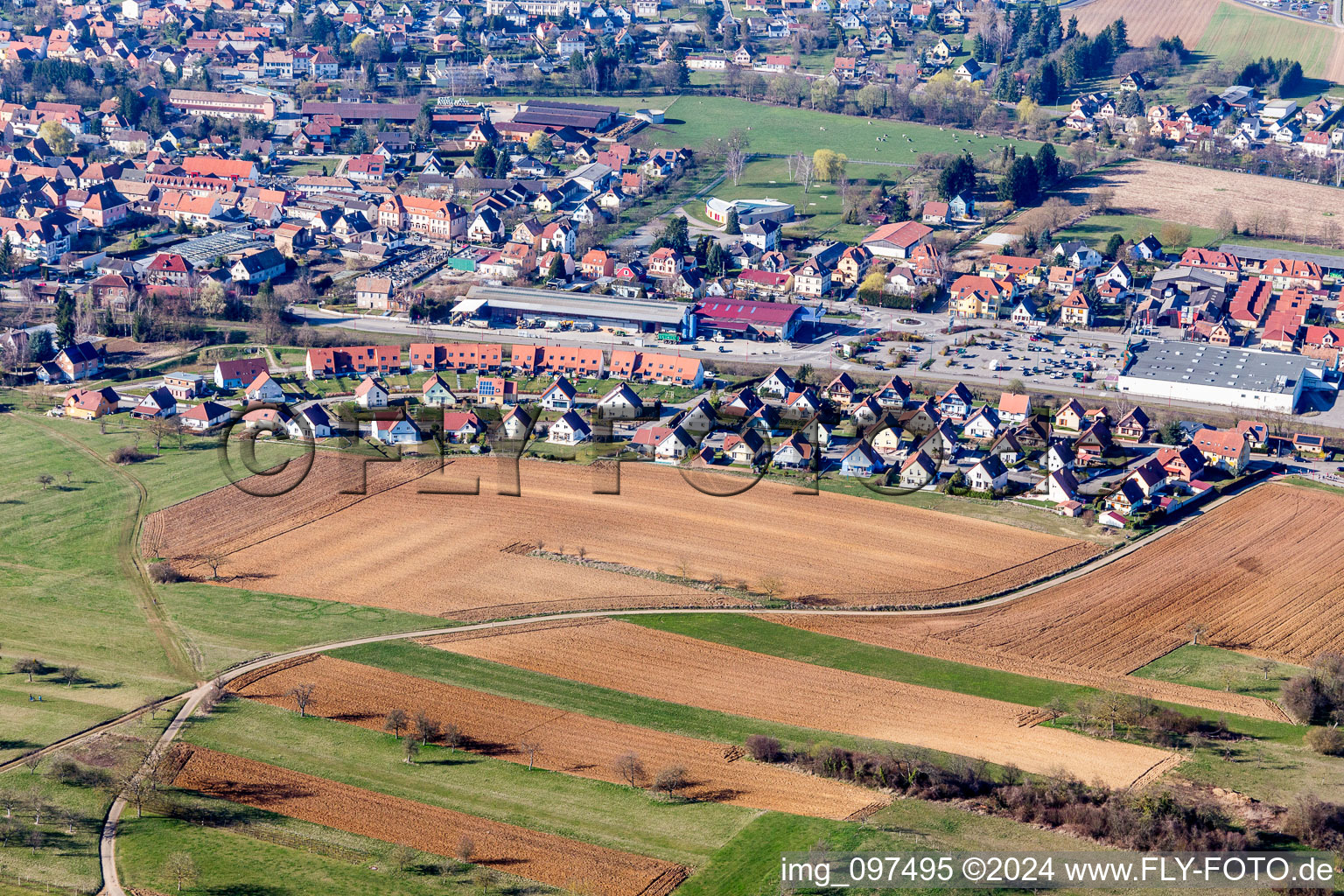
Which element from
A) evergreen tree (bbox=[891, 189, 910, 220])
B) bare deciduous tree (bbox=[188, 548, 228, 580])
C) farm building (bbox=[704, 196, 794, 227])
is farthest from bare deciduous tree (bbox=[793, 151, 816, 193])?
bare deciduous tree (bbox=[188, 548, 228, 580])

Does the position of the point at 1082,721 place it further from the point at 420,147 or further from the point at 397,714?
the point at 420,147

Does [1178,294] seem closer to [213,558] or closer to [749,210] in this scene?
[749,210]

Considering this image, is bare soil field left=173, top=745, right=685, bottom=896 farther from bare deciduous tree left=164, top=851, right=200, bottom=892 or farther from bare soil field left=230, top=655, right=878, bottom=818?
bare soil field left=230, top=655, right=878, bottom=818

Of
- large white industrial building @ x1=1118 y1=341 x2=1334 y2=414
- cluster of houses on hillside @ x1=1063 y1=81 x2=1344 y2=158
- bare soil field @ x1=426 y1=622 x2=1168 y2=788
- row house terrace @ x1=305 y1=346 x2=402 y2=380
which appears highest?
cluster of houses on hillside @ x1=1063 y1=81 x2=1344 y2=158

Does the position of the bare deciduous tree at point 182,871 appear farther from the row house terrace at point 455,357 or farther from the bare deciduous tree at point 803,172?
the bare deciduous tree at point 803,172

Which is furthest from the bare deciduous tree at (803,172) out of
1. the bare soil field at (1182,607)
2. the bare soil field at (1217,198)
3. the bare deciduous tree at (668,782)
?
the bare deciduous tree at (668,782)

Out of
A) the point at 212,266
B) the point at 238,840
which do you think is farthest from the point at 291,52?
the point at 238,840
